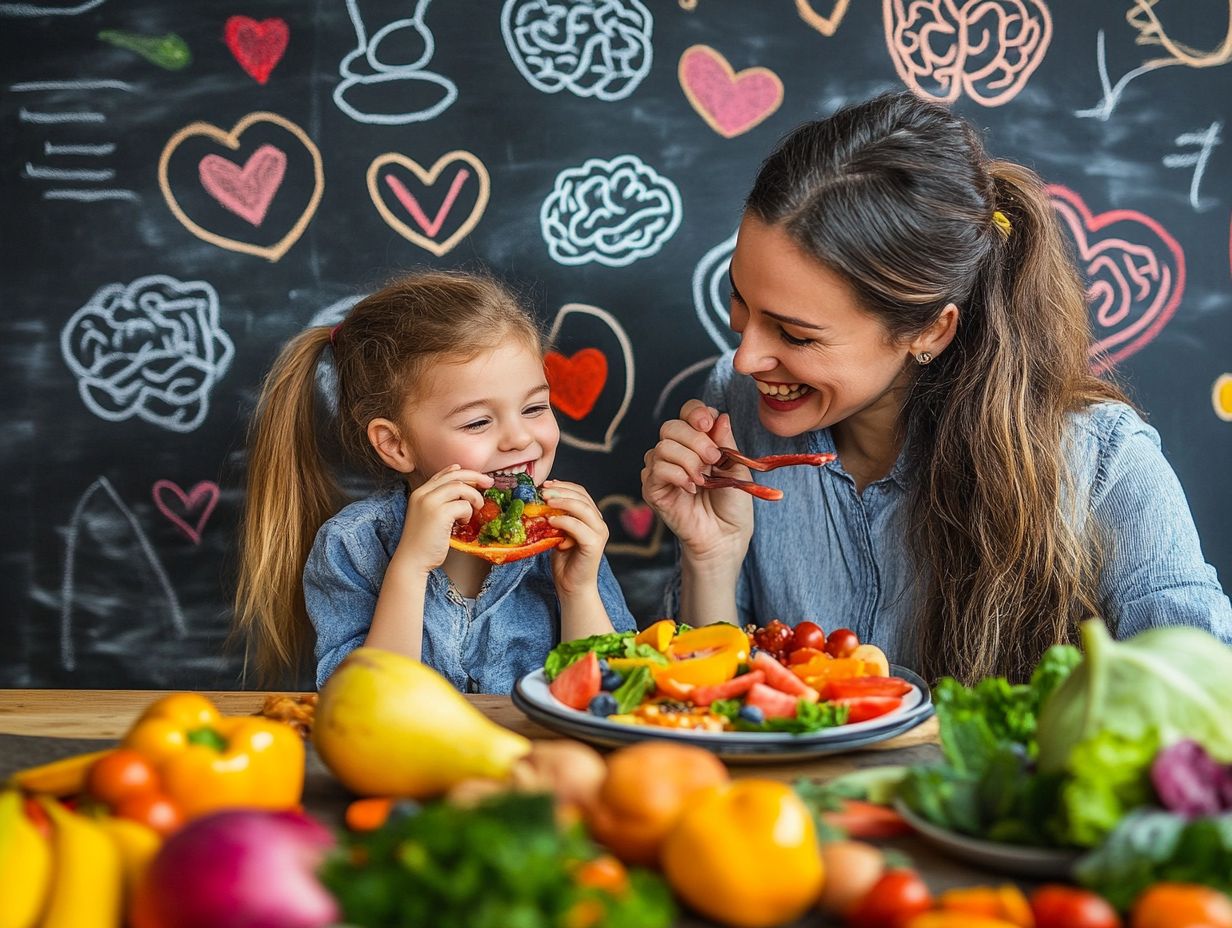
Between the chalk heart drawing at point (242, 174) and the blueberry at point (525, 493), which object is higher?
the chalk heart drawing at point (242, 174)


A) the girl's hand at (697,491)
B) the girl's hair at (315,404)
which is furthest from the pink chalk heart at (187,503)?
the girl's hand at (697,491)

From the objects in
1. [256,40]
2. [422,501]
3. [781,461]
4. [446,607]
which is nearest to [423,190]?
[256,40]

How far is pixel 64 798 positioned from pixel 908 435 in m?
1.81

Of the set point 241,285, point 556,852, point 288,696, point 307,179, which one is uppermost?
point 307,179

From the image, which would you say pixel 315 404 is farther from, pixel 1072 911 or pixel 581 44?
pixel 1072 911

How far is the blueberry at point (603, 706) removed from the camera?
1.46 metres

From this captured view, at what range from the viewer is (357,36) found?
8.71 feet

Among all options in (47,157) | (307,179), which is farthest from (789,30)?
(47,157)

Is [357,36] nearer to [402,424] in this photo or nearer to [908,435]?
[402,424]

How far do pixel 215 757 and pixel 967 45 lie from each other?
7.63 ft

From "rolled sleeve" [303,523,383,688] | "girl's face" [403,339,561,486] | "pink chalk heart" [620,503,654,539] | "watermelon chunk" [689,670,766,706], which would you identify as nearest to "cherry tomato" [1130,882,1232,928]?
"watermelon chunk" [689,670,766,706]

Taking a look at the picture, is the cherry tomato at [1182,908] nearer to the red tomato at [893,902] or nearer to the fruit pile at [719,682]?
the red tomato at [893,902]

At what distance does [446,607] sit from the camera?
7.97ft

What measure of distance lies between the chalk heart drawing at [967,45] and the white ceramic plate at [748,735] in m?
1.70
